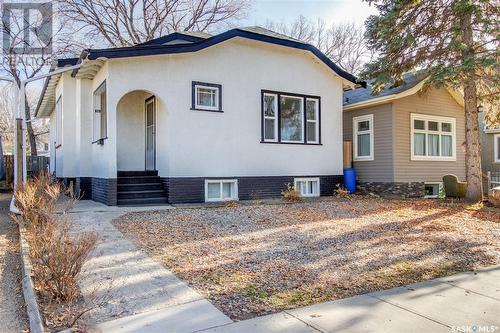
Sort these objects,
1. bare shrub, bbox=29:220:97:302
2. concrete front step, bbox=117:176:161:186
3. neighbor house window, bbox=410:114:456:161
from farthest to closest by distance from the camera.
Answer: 1. neighbor house window, bbox=410:114:456:161
2. concrete front step, bbox=117:176:161:186
3. bare shrub, bbox=29:220:97:302

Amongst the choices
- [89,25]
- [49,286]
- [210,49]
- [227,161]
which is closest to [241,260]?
[49,286]

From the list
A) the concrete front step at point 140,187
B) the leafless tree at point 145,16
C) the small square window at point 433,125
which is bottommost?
the concrete front step at point 140,187

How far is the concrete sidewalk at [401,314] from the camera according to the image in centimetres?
344

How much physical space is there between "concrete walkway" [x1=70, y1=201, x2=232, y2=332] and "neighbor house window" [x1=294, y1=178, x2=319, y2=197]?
7602 millimetres

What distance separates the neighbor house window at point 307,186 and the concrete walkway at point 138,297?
299 inches

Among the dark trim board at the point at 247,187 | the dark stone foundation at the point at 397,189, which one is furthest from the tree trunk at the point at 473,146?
the dark trim board at the point at 247,187

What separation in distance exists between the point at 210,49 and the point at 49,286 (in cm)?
884

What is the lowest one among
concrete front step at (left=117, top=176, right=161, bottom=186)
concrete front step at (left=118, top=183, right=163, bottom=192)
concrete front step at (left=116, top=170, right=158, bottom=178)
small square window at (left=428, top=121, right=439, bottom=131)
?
concrete front step at (left=118, top=183, right=163, bottom=192)

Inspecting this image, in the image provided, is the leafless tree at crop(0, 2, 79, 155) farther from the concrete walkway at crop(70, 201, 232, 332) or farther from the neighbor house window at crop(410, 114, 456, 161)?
the concrete walkway at crop(70, 201, 232, 332)

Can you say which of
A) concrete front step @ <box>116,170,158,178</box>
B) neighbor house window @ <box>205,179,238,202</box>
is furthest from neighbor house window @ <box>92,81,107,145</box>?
neighbor house window @ <box>205,179,238,202</box>

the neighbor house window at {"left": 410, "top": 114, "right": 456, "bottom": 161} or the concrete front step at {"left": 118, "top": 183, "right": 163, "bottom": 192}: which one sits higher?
the neighbor house window at {"left": 410, "top": 114, "right": 456, "bottom": 161}

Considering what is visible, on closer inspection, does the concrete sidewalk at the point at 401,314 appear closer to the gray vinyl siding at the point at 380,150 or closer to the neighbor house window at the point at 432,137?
the gray vinyl siding at the point at 380,150

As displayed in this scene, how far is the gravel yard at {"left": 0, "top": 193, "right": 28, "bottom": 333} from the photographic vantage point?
3.75 meters

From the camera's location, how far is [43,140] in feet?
159
